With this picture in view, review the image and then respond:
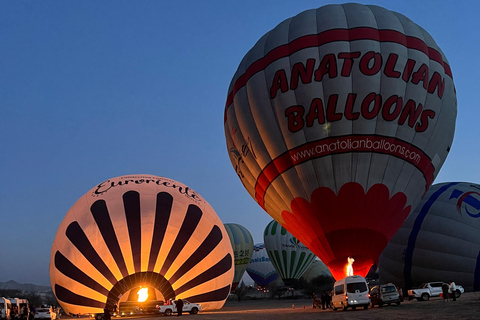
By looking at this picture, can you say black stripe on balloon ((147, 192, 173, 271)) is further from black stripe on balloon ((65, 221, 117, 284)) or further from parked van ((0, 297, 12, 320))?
parked van ((0, 297, 12, 320))

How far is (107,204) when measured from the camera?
50.9ft

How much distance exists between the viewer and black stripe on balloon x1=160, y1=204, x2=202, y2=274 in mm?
15262

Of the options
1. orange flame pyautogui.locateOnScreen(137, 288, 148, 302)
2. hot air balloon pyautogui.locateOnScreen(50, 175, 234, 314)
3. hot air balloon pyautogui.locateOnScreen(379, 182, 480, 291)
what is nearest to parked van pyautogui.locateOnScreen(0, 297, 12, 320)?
hot air balloon pyautogui.locateOnScreen(50, 175, 234, 314)

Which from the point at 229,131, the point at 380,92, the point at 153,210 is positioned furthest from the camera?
the point at 229,131

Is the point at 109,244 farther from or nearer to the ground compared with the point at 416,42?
nearer to the ground

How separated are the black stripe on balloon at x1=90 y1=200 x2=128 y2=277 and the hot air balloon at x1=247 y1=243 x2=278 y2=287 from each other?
120ft

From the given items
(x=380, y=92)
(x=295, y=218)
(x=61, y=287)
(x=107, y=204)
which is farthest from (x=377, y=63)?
(x=61, y=287)

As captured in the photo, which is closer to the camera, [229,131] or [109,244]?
[109,244]

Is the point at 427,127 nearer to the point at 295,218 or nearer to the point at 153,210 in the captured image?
the point at 295,218

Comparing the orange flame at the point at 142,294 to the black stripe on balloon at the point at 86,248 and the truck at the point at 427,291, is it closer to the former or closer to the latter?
the black stripe on balloon at the point at 86,248

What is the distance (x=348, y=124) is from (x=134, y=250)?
24.4ft

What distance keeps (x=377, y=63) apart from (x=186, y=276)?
344 inches

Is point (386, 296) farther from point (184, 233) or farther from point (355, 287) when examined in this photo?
point (184, 233)

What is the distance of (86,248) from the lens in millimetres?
14898
